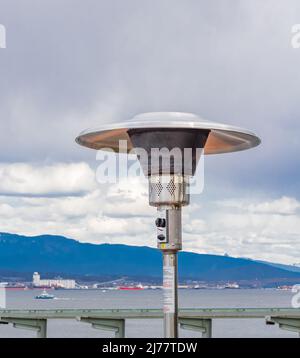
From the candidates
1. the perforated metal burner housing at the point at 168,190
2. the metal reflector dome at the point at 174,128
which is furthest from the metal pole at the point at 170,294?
the metal reflector dome at the point at 174,128

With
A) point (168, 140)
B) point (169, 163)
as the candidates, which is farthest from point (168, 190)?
point (168, 140)

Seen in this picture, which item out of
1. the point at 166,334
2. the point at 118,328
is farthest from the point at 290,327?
the point at 166,334

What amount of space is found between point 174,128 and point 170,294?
6.82ft

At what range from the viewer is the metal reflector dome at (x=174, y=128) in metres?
11.0

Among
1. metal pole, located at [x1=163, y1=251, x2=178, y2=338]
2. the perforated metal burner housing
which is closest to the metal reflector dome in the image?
the perforated metal burner housing

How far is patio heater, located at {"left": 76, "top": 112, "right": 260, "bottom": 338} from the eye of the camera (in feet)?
37.0

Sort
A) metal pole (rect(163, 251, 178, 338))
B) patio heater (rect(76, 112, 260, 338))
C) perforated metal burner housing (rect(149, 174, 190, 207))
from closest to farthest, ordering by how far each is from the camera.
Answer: patio heater (rect(76, 112, 260, 338)), metal pole (rect(163, 251, 178, 338)), perforated metal burner housing (rect(149, 174, 190, 207))

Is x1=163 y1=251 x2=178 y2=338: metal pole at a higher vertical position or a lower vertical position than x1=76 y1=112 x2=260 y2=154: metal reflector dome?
lower

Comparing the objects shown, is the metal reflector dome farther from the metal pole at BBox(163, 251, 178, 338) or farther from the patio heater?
the metal pole at BBox(163, 251, 178, 338)

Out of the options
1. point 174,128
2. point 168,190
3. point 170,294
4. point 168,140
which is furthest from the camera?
point 168,190

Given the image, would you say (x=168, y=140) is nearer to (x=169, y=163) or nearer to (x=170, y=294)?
(x=169, y=163)

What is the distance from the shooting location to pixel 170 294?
11477mm

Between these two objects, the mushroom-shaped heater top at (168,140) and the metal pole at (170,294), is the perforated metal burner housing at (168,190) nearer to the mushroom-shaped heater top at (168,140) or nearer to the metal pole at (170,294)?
the mushroom-shaped heater top at (168,140)

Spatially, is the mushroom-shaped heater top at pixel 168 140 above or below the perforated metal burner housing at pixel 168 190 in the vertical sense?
above
